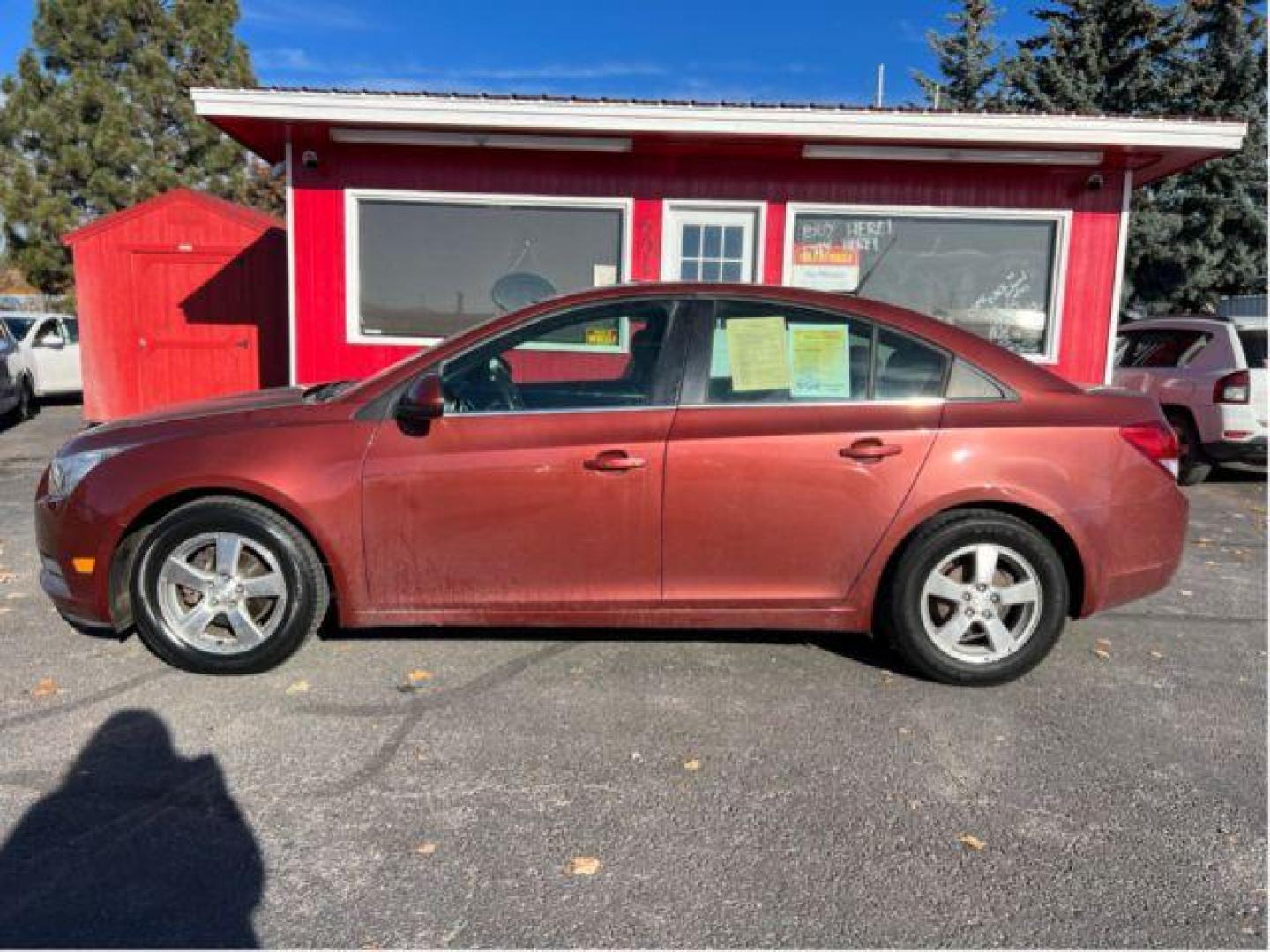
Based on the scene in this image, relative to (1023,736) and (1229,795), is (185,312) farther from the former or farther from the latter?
(1229,795)

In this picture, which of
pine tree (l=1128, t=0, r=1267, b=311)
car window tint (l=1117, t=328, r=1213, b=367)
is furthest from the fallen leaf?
pine tree (l=1128, t=0, r=1267, b=311)

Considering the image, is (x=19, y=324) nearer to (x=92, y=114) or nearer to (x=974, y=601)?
(x=92, y=114)

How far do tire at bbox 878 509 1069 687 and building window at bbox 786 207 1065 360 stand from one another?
5048 millimetres

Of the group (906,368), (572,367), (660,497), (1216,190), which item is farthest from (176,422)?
(1216,190)

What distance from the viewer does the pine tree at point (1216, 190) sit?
828 inches

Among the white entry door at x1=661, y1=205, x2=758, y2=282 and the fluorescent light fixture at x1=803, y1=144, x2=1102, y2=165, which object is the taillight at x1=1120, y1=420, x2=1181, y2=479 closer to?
the fluorescent light fixture at x1=803, y1=144, x2=1102, y2=165

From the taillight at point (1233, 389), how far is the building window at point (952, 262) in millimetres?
1735

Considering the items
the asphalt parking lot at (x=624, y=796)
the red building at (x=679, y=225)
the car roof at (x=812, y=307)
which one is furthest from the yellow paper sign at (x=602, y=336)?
the red building at (x=679, y=225)

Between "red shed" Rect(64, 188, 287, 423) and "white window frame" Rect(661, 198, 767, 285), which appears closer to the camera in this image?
"white window frame" Rect(661, 198, 767, 285)

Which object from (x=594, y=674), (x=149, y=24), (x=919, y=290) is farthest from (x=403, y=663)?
(x=149, y=24)

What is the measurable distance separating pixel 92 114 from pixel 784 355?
23402 mm

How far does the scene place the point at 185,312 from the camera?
10.5m

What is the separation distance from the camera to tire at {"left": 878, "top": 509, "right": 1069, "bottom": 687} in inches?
150

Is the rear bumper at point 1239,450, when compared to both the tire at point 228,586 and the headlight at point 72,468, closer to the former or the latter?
the tire at point 228,586
